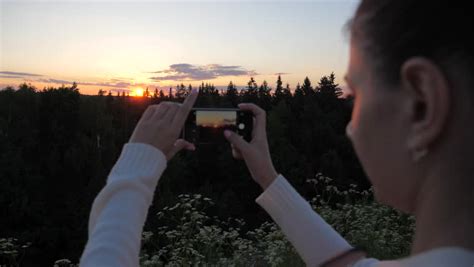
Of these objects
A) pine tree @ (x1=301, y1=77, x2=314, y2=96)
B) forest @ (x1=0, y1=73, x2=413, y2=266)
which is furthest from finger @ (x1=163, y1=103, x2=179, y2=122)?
pine tree @ (x1=301, y1=77, x2=314, y2=96)

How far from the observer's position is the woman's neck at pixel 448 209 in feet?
1.88

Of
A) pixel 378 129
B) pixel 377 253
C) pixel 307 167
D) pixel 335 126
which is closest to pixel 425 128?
pixel 378 129

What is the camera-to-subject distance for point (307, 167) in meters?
31.4

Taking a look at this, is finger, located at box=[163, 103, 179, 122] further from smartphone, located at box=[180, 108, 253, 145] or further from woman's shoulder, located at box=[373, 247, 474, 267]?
woman's shoulder, located at box=[373, 247, 474, 267]

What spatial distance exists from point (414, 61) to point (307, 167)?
31.2 m

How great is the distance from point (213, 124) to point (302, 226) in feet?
1.46

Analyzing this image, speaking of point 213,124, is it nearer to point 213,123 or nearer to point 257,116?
point 213,123

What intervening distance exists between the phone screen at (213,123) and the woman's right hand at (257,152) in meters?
0.08

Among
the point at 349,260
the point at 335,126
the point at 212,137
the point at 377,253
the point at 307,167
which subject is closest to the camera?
the point at 349,260

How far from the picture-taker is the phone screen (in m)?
1.51

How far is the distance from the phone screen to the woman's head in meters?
0.85

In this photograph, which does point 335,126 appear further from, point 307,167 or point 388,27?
point 388,27

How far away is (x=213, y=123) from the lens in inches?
61.1

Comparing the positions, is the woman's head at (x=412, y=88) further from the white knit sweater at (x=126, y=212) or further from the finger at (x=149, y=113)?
the finger at (x=149, y=113)
